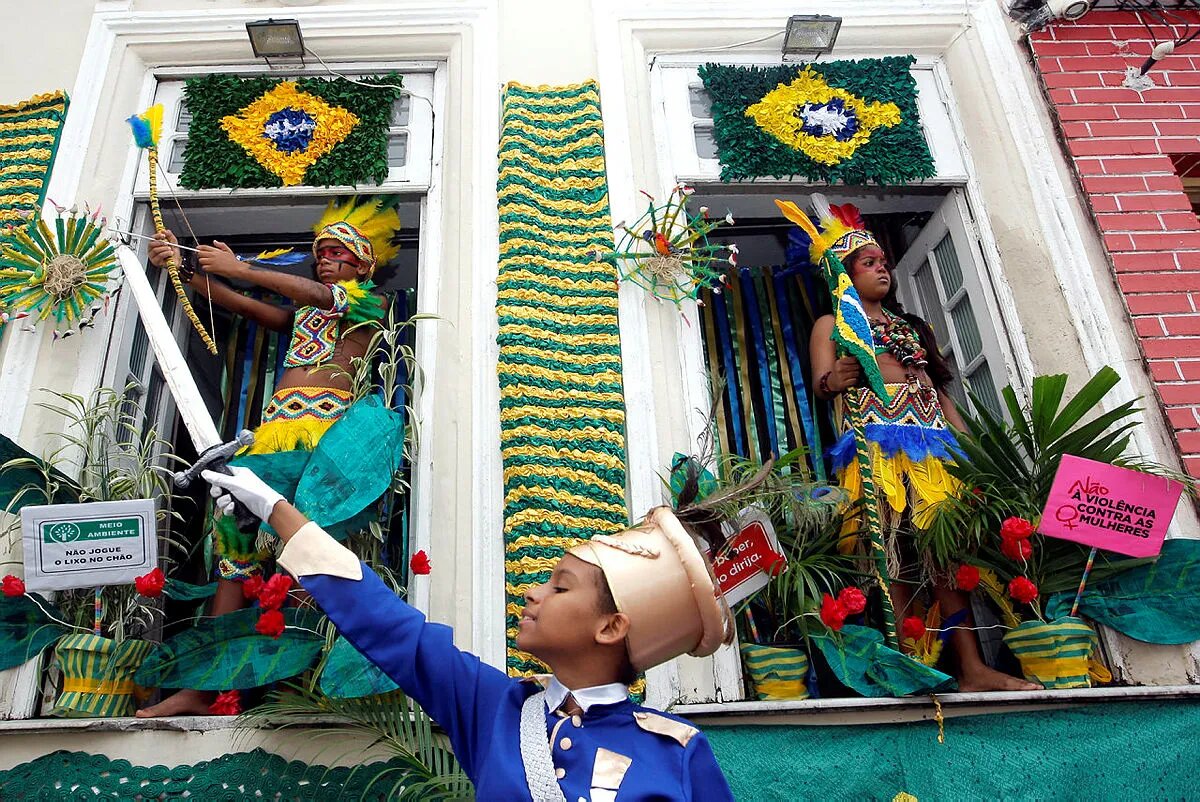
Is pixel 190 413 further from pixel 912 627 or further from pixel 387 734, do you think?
pixel 912 627

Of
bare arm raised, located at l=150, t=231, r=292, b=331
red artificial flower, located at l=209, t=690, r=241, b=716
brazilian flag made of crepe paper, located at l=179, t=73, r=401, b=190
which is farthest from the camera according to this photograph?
brazilian flag made of crepe paper, located at l=179, t=73, r=401, b=190

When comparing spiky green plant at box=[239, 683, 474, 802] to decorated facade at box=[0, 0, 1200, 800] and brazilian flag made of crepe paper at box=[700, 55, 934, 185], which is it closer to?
decorated facade at box=[0, 0, 1200, 800]

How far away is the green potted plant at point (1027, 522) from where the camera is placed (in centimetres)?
332

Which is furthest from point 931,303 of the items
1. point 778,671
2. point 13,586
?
point 13,586

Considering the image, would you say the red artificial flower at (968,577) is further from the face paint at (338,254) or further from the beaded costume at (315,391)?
the face paint at (338,254)

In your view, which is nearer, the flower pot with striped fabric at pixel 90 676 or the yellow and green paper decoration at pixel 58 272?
the flower pot with striped fabric at pixel 90 676

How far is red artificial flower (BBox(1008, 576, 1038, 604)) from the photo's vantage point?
329 centimetres

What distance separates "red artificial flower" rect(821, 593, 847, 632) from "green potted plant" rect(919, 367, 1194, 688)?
1.54 feet

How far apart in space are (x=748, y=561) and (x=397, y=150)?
7.71 ft

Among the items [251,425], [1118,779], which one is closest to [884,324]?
[1118,779]

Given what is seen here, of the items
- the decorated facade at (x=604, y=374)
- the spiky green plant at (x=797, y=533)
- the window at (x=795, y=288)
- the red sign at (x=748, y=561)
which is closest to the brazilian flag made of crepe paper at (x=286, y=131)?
the decorated facade at (x=604, y=374)

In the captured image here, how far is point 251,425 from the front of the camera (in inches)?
179

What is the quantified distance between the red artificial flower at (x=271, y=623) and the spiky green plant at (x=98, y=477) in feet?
1.68

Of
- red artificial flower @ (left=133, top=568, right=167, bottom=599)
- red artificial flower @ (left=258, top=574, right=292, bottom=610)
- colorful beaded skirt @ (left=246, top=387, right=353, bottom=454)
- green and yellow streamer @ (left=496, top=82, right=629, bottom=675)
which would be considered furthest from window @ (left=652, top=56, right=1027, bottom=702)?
red artificial flower @ (left=133, top=568, right=167, bottom=599)
